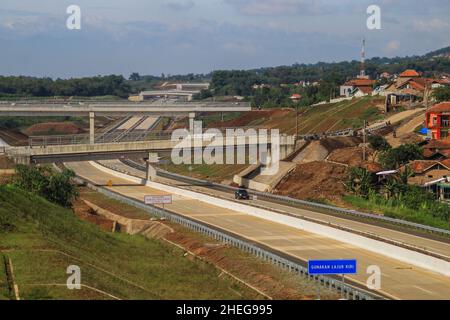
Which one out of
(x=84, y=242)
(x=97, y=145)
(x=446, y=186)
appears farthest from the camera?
(x=97, y=145)

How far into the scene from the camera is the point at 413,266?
48406 mm

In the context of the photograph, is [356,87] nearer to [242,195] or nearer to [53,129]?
[53,129]

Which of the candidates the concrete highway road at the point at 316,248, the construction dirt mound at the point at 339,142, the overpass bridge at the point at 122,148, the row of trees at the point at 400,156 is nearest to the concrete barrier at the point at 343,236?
the concrete highway road at the point at 316,248

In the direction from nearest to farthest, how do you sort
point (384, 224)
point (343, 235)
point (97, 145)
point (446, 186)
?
point (343, 235) → point (384, 224) → point (446, 186) → point (97, 145)

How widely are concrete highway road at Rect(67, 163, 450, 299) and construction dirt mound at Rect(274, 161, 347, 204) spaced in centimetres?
1133

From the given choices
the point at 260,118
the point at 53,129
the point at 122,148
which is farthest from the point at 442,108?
the point at 53,129

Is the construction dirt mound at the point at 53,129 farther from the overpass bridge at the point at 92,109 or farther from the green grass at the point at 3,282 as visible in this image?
the green grass at the point at 3,282

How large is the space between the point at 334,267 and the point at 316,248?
1919 centimetres

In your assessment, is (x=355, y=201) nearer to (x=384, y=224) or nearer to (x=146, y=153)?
(x=384, y=224)

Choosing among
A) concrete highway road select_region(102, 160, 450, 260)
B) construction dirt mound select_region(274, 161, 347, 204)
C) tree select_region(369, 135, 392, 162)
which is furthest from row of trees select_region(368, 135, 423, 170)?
concrete highway road select_region(102, 160, 450, 260)

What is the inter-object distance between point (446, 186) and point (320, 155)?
24808 millimetres

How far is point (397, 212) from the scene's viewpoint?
7694cm
